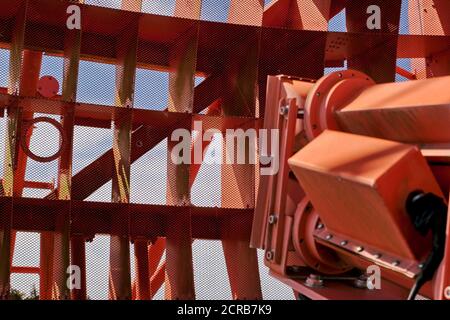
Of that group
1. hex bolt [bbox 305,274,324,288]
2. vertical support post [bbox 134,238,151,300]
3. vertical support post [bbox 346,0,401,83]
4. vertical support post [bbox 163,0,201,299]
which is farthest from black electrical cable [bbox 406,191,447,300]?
vertical support post [bbox 346,0,401,83]

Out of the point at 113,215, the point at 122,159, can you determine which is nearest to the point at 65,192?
the point at 113,215

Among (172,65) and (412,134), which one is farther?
(172,65)

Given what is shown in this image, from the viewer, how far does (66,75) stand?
5184mm

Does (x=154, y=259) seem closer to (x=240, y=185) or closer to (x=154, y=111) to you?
(x=240, y=185)

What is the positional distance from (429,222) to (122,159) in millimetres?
3764

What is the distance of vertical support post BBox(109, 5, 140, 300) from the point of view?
189 inches

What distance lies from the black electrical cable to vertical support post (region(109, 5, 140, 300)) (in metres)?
3.42

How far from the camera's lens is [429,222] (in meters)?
1.68

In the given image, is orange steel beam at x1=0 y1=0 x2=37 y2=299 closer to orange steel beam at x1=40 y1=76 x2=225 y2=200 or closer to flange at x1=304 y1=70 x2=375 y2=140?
orange steel beam at x1=40 y1=76 x2=225 y2=200

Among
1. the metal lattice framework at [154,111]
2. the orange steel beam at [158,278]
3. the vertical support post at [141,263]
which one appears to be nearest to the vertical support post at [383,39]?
the metal lattice framework at [154,111]
